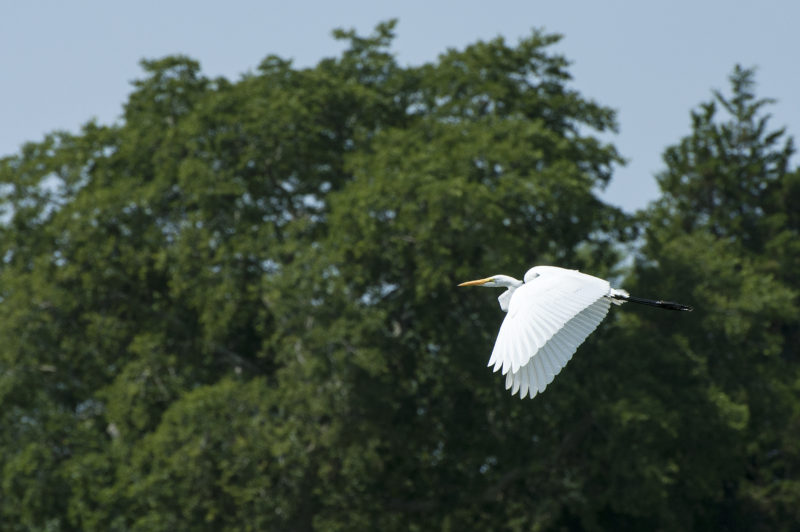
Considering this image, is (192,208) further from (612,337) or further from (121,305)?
(612,337)

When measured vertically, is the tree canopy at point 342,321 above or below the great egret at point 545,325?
above

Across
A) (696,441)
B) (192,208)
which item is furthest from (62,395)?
(696,441)

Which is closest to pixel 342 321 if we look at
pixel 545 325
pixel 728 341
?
pixel 728 341

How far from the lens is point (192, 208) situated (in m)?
26.3

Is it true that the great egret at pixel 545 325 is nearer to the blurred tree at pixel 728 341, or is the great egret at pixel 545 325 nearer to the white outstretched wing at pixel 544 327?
the white outstretched wing at pixel 544 327

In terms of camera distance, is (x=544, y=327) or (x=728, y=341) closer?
(x=544, y=327)

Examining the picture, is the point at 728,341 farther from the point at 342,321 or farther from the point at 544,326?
the point at 544,326

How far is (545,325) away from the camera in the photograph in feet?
35.8

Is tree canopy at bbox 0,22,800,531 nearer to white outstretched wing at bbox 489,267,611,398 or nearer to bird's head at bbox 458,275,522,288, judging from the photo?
bird's head at bbox 458,275,522,288

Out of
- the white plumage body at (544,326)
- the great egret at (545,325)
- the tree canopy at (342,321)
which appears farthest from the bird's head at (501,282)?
the tree canopy at (342,321)

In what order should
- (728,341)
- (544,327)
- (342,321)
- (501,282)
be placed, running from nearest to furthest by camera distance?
(544,327) → (501,282) → (342,321) → (728,341)

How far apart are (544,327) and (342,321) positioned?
1271cm

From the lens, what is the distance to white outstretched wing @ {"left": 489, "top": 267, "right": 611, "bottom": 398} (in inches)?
420

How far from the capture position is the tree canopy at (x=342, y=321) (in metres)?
23.8
